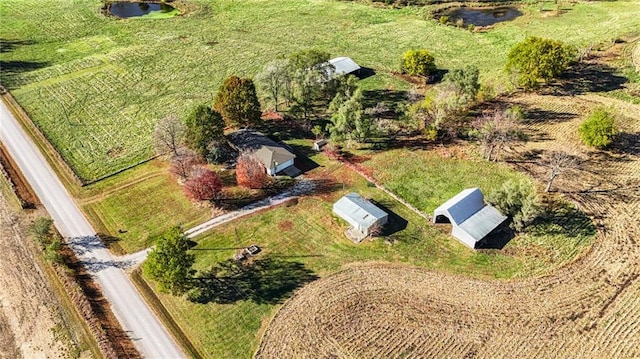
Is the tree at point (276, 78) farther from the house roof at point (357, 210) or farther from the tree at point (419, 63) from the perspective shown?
the house roof at point (357, 210)

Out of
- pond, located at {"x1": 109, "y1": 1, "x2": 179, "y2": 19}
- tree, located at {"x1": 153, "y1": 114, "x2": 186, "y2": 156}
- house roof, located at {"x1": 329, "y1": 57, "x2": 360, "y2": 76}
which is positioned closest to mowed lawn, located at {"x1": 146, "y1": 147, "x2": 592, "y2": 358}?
tree, located at {"x1": 153, "y1": 114, "x2": 186, "y2": 156}

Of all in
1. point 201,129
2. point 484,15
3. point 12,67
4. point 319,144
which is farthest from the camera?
point 484,15

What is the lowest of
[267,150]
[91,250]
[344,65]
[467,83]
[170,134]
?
[91,250]

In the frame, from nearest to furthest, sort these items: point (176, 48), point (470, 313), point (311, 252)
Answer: point (470, 313), point (311, 252), point (176, 48)

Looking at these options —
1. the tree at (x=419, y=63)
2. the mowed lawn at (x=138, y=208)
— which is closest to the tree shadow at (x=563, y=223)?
the tree at (x=419, y=63)

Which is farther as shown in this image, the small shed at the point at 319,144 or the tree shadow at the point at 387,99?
the tree shadow at the point at 387,99

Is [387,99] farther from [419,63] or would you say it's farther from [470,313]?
[470,313]

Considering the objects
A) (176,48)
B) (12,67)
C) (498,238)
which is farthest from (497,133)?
(12,67)

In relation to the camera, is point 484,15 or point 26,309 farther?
point 484,15

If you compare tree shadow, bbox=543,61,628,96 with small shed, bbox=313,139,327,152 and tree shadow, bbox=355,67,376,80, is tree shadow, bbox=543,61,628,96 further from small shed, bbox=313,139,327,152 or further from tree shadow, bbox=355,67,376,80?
small shed, bbox=313,139,327,152
